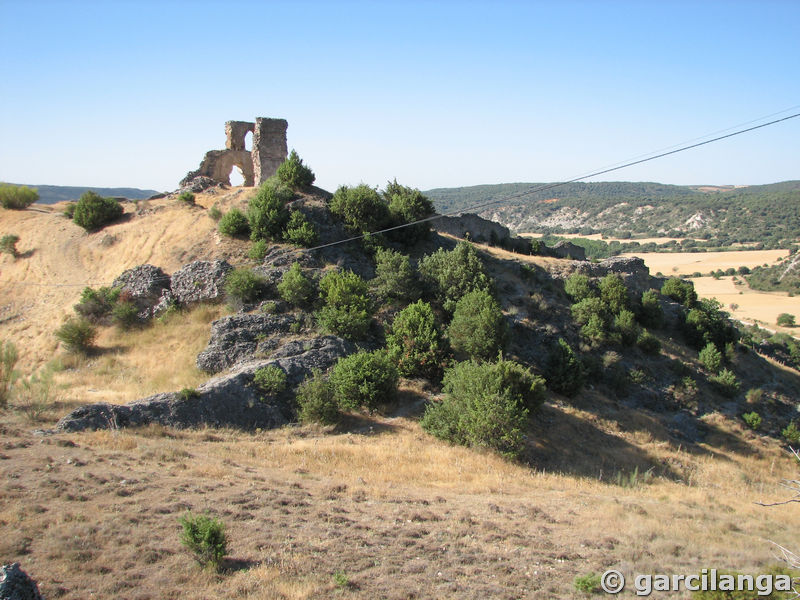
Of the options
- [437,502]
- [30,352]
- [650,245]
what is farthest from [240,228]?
[650,245]

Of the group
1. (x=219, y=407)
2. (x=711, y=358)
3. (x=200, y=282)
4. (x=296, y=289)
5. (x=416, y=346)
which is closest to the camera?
(x=219, y=407)

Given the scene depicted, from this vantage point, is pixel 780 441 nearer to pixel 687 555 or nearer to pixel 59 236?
pixel 687 555

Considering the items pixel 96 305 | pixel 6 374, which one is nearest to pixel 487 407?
pixel 6 374

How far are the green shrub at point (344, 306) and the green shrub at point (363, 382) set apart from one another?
81.0 inches

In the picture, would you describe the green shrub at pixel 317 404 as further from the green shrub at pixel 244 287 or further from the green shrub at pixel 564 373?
the green shrub at pixel 564 373

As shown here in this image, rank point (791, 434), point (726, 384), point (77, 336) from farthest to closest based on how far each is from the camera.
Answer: point (726, 384)
point (791, 434)
point (77, 336)

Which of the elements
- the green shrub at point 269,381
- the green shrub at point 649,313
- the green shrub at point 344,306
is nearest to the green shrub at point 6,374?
the green shrub at point 269,381

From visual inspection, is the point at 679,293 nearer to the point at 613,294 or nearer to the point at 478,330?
the point at 613,294

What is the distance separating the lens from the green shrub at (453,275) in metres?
19.5

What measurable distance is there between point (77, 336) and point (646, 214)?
369 ft

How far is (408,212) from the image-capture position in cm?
2388

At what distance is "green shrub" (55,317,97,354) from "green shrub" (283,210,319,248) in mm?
7624

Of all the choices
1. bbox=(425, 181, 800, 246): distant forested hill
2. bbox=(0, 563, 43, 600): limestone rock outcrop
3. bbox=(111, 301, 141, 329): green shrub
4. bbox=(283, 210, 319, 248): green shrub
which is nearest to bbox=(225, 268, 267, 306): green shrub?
bbox=(283, 210, 319, 248): green shrub

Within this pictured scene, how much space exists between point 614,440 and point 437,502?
322 inches
